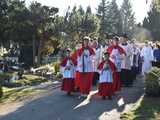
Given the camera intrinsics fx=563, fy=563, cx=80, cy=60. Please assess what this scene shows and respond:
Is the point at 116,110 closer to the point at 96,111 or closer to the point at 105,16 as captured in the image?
the point at 96,111

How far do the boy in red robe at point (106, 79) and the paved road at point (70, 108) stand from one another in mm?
263

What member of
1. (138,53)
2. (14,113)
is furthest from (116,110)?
(138,53)

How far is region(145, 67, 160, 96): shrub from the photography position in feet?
57.6

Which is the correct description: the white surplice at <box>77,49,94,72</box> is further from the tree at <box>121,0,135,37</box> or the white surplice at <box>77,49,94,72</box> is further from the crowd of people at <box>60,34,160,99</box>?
the tree at <box>121,0,135,37</box>

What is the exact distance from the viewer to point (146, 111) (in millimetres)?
15164

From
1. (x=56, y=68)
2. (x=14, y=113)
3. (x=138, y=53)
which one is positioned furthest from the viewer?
(x=56, y=68)

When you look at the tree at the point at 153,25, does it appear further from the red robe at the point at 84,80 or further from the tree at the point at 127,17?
the red robe at the point at 84,80

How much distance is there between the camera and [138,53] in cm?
2841

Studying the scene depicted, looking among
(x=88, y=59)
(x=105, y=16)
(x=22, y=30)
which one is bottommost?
(x=88, y=59)

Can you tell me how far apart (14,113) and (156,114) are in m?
3.79

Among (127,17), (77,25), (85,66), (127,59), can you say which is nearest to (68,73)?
(85,66)

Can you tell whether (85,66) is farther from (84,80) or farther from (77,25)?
(77,25)

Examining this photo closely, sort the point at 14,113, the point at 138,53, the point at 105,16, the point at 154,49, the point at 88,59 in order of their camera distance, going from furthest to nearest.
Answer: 1. the point at 105,16
2. the point at 138,53
3. the point at 154,49
4. the point at 88,59
5. the point at 14,113

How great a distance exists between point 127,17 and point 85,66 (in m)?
133
